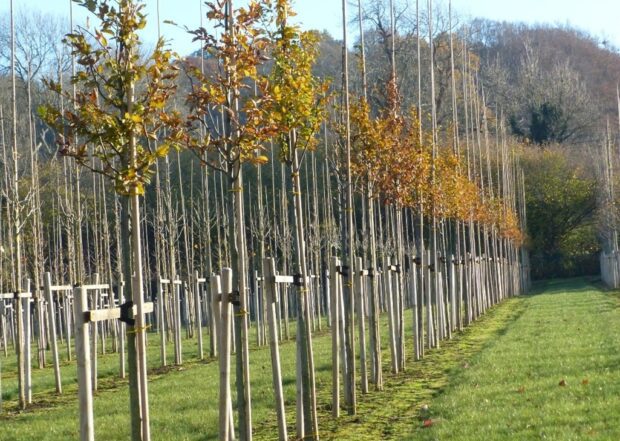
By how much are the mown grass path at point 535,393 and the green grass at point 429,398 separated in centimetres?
2

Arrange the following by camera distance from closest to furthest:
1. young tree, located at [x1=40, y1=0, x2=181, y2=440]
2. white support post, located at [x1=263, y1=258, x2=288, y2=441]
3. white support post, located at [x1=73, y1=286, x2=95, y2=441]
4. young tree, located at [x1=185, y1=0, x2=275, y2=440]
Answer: white support post, located at [x1=73, y1=286, x2=95, y2=441] < young tree, located at [x1=40, y1=0, x2=181, y2=440] < young tree, located at [x1=185, y1=0, x2=275, y2=440] < white support post, located at [x1=263, y1=258, x2=288, y2=441]

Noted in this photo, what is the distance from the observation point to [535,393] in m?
12.4

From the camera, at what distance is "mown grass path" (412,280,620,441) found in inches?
397

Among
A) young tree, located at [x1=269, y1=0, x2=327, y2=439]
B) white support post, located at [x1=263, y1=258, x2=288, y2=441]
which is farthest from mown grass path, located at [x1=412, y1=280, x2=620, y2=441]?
white support post, located at [x1=263, y1=258, x2=288, y2=441]

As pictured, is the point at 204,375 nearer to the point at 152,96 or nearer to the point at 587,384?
the point at 587,384

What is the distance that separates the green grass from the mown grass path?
2 centimetres

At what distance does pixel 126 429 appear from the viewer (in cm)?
1218

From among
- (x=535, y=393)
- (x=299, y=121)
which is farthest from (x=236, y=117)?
(x=535, y=393)

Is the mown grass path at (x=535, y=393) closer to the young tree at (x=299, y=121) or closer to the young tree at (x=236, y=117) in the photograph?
the young tree at (x=299, y=121)

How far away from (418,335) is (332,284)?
7125mm

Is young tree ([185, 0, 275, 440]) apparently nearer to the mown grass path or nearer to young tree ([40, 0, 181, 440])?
young tree ([40, 0, 181, 440])

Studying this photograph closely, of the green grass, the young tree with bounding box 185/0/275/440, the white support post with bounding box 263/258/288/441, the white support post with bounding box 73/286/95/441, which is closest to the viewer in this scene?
the white support post with bounding box 73/286/95/441

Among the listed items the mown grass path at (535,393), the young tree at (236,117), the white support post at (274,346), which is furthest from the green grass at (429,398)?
the young tree at (236,117)

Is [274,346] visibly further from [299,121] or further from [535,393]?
[535,393]
